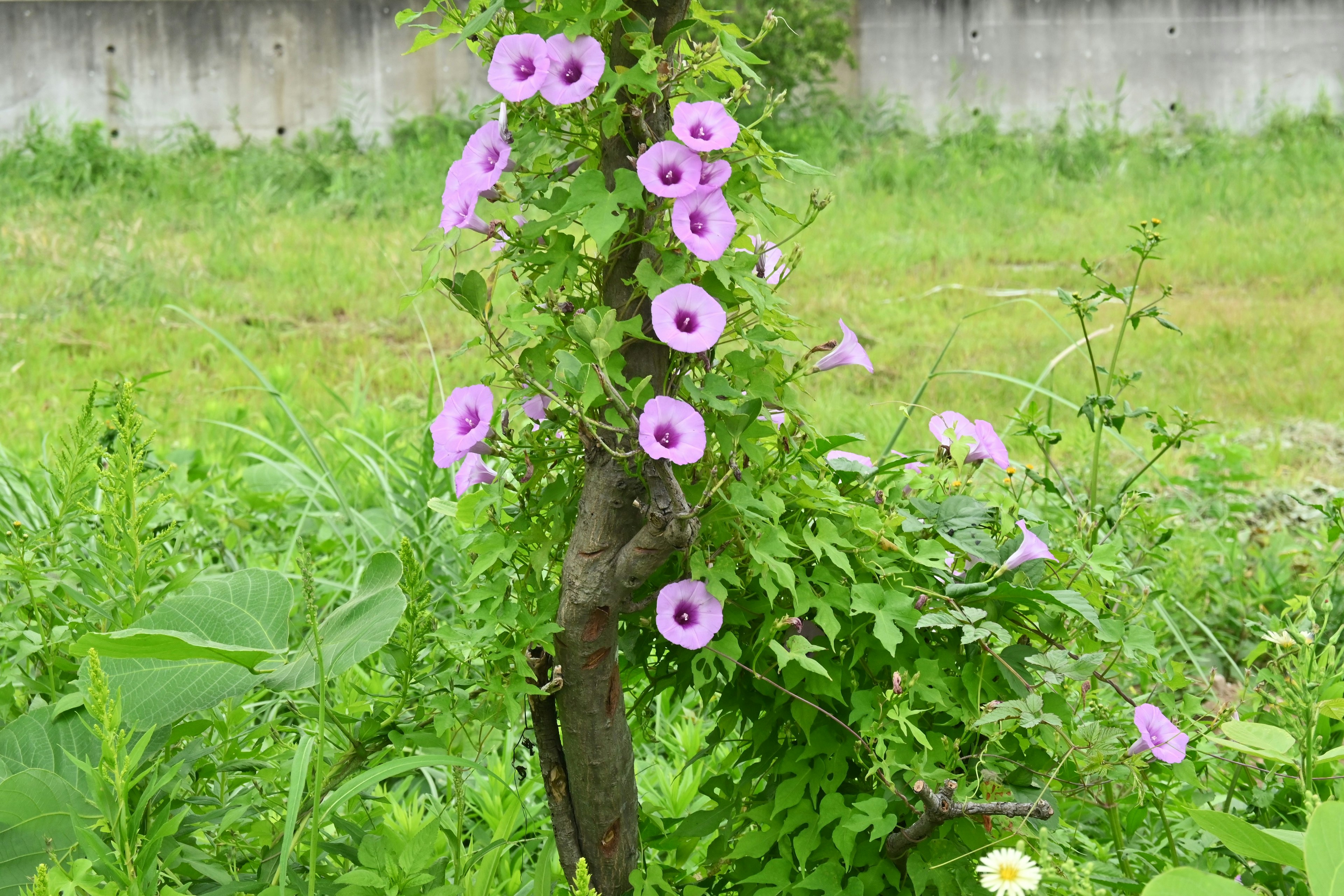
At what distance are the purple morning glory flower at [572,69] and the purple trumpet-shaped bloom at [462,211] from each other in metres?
0.12

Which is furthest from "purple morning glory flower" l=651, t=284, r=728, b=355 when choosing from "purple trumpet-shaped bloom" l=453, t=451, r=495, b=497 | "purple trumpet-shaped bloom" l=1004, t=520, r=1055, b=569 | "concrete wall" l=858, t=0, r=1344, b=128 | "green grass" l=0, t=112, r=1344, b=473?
"concrete wall" l=858, t=0, r=1344, b=128

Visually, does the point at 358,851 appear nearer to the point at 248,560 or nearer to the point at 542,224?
the point at 542,224

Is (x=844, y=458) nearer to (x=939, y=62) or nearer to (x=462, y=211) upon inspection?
(x=462, y=211)

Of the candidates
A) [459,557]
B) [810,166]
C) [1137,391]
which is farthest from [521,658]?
[1137,391]

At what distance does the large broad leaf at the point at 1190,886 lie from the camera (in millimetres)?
939

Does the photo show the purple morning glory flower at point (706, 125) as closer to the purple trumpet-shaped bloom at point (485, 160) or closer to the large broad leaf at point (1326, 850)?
the purple trumpet-shaped bloom at point (485, 160)

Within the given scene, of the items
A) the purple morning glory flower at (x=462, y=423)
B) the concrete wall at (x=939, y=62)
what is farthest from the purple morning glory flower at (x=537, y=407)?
the concrete wall at (x=939, y=62)

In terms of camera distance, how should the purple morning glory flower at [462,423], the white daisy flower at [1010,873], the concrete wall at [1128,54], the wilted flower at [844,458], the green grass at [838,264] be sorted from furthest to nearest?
the concrete wall at [1128,54] → the green grass at [838,264] → the wilted flower at [844,458] → the purple morning glory flower at [462,423] → the white daisy flower at [1010,873]

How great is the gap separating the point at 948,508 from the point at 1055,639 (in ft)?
0.61

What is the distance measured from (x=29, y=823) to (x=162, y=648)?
0.23 meters

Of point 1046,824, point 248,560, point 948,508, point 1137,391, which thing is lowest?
point 1137,391

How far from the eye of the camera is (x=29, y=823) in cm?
115

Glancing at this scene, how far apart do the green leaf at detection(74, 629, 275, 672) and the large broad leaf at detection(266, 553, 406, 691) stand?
43mm

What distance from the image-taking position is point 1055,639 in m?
1.26
